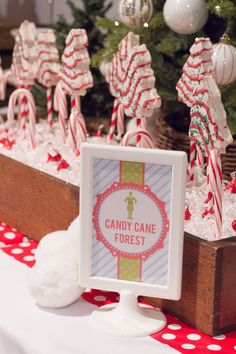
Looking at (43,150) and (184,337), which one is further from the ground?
(43,150)

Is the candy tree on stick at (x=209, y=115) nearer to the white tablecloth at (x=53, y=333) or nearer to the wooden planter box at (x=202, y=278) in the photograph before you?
the wooden planter box at (x=202, y=278)

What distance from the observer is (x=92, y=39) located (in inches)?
83.3

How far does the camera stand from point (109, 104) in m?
2.14

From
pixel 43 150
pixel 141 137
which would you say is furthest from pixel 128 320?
pixel 43 150

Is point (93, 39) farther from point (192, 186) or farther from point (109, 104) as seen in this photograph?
point (192, 186)

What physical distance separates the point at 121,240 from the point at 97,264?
0.06m

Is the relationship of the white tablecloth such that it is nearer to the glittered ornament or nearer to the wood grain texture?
the wood grain texture

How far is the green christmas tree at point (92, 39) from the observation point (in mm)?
2104

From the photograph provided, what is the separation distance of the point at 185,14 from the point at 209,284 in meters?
0.61

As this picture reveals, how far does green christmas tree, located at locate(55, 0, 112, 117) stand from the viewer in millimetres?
2104

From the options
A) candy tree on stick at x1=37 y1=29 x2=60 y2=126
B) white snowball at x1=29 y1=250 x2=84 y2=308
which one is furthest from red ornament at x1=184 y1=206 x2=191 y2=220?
candy tree on stick at x1=37 y1=29 x2=60 y2=126

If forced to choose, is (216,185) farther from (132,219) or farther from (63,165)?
(63,165)

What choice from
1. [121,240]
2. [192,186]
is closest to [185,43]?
[192,186]

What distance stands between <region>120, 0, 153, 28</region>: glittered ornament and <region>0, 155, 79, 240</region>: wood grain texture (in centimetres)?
39
